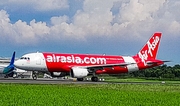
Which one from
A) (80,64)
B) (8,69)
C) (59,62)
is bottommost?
(80,64)

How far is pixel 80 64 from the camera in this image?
2178 inches

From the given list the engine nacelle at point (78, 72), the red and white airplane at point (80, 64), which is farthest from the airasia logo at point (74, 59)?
the engine nacelle at point (78, 72)

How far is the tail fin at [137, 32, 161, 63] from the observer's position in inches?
2504

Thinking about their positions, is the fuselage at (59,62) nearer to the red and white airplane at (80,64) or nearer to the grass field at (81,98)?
the red and white airplane at (80,64)

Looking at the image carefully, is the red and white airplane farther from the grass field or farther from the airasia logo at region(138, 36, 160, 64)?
the grass field

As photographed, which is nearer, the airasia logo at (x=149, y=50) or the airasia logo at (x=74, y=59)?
the airasia logo at (x=74, y=59)

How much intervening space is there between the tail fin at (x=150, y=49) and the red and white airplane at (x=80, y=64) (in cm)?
79

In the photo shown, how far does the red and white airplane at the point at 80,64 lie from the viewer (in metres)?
53.6

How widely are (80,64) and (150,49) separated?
1468 centimetres

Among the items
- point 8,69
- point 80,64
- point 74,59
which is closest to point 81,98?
point 74,59

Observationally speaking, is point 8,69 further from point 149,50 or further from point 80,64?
point 80,64

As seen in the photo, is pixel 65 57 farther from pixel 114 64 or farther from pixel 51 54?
pixel 114 64

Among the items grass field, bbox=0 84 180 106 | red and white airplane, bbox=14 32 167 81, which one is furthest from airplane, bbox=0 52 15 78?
grass field, bbox=0 84 180 106

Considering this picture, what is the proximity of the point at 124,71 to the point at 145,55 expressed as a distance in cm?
533
